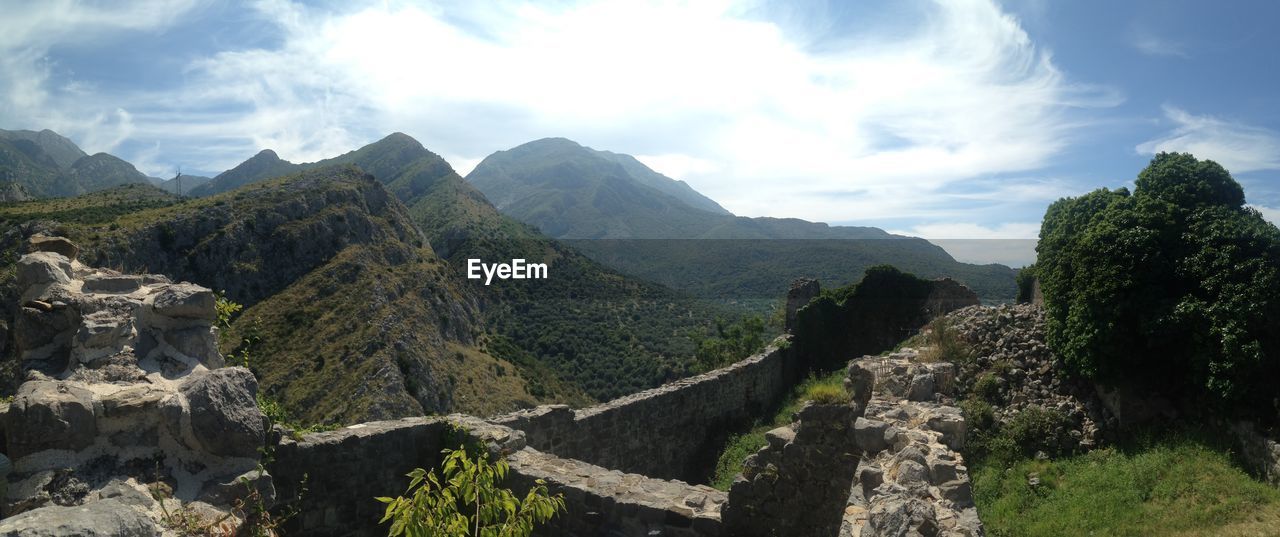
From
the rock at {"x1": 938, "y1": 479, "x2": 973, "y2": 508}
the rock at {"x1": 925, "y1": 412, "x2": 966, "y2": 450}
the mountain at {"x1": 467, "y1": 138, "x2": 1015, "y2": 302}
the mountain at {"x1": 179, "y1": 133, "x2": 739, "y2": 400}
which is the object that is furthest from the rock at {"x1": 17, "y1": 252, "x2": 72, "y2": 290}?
the mountain at {"x1": 179, "y1": 133, "x2": 739, "y2": 400}

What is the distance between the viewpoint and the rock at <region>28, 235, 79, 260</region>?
485cm

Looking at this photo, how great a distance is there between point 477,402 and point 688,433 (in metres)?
30.7

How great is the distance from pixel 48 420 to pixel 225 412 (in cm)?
90

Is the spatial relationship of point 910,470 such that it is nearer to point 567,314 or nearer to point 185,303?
point 185,303

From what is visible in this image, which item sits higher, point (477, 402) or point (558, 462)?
point (558, 462)

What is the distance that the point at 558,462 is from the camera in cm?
618

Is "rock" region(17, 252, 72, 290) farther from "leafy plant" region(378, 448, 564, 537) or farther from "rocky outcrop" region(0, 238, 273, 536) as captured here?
"leafy plant" region(378, 448, 564, 537)

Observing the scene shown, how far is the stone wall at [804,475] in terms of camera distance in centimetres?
614

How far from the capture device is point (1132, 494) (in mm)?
6336

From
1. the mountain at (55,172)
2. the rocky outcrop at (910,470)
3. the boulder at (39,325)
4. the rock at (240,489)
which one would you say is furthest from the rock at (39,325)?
the mountain at (55,172)

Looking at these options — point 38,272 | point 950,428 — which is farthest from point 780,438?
point 38,272

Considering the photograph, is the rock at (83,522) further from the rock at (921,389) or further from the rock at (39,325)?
the rock at (921,389)

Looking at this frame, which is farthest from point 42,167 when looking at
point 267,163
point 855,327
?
point 855,327

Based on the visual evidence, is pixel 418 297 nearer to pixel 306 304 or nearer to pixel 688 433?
pixel 306 304
